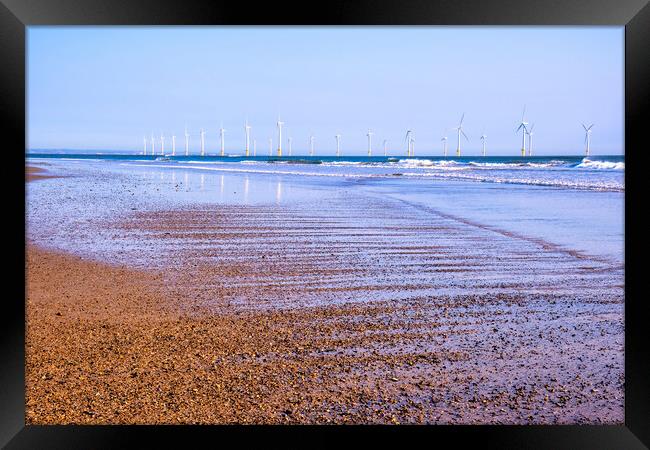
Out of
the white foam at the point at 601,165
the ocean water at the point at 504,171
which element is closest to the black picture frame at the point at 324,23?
the ocean water at the point at 504,171

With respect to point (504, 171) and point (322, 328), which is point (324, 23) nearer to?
point (322, 328)

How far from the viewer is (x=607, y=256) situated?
26.1 feet

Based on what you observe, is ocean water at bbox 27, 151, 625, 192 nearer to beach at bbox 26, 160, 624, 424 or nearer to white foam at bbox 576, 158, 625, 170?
white foam at bbox 576, 158, 625, 170

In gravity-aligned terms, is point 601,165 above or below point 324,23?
above

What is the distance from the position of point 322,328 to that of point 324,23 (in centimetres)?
207

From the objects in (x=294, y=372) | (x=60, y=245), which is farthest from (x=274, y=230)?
(x=294, y=372)

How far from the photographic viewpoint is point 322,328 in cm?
474

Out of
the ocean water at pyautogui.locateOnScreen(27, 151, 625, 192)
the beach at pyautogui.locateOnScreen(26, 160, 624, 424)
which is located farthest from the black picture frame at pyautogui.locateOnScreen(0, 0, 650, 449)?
the ocean water at pyautogui.locateOnScreen(27, 151, 625, 192)

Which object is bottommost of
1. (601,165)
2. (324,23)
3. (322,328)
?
(322,328)

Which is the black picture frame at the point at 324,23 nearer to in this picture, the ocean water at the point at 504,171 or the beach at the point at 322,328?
the beach at the point at 322,328

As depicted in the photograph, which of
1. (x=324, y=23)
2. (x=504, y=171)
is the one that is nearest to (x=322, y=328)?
(x=324, y=23)

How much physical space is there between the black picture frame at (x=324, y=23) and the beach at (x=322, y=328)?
0.09 metres
